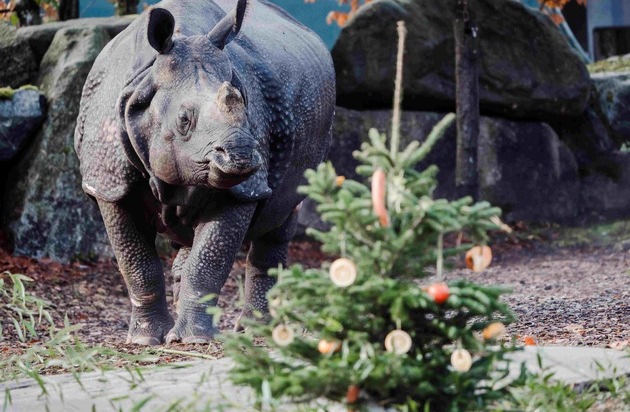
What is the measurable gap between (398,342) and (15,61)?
321 inches

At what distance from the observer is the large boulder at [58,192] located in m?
9.89

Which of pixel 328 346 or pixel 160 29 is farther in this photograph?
pixel 160 29

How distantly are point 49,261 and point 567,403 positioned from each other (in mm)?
6753

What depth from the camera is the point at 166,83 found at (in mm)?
5785

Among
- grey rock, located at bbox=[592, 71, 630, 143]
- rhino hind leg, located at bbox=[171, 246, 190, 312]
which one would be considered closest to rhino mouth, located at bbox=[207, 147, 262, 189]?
rhino hind leg, located at bbox=[171, 246, 190, 312]

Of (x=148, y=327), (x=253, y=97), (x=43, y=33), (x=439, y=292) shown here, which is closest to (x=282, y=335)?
(x=439, y=292)

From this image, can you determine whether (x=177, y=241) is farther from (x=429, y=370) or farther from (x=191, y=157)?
(x=429, y=370)

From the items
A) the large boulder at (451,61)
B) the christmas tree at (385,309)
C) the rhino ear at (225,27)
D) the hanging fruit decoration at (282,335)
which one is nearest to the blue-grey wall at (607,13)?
the large boulder at (451,61)

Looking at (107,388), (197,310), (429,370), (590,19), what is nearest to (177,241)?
(197,310)

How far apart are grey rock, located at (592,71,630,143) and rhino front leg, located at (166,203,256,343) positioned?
27.0ft

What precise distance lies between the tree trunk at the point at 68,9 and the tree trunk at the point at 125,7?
424mm

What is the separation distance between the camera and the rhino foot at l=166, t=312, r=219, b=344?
5.88 meters

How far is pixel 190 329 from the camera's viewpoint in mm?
5895

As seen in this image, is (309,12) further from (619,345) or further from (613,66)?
(619,345)
